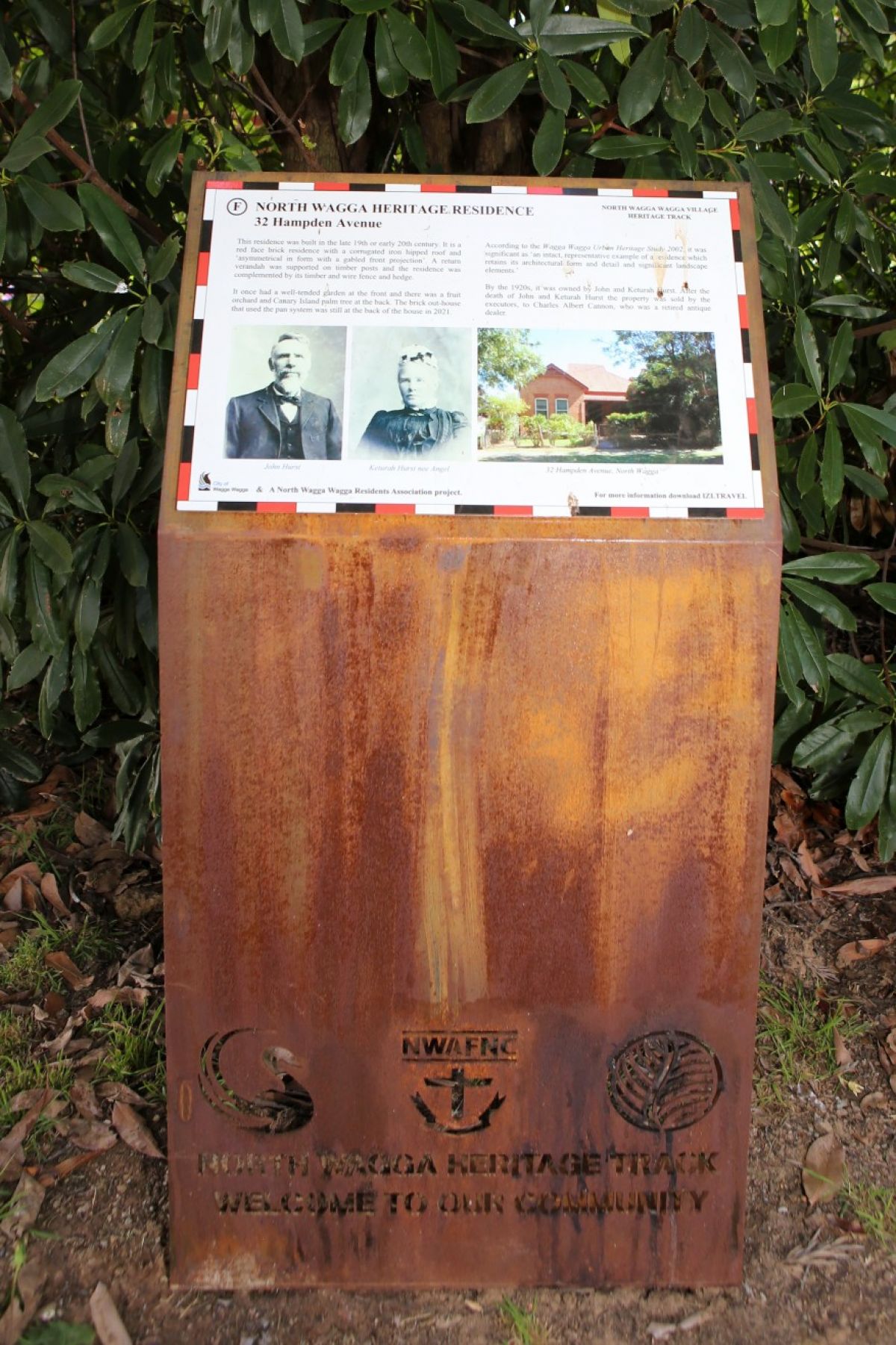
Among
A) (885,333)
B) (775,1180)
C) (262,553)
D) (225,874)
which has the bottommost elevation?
(775,1180)

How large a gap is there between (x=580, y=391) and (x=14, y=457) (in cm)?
104

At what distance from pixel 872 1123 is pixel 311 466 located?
1.64 metres

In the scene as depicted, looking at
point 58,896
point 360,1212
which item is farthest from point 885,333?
point 58,896

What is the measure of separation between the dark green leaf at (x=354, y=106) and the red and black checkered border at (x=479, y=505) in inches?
10.6

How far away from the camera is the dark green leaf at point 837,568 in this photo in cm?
206

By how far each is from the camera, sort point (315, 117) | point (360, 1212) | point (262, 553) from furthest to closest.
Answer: point (315, 117)
point (360, 1212)
point (262, 553)

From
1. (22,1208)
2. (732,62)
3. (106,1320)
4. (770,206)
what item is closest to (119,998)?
(22,1208)

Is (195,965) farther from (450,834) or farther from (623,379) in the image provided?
(623,379)

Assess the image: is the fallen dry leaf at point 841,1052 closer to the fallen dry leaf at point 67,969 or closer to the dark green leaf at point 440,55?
the fallen dry leaf at point 67,969

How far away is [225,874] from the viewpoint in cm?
161

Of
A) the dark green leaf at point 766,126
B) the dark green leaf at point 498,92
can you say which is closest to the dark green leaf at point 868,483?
the dark green leaf at point 766,126

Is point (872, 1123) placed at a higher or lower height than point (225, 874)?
A: lower

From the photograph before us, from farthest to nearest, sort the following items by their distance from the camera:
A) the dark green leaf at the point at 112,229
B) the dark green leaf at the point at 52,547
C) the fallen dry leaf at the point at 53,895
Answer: the fallen dry leaf at the point at 53,895
the dark green leaf at the point at 52,547
the dark green leaf at the point at 112,229

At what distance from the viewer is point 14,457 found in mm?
1958
